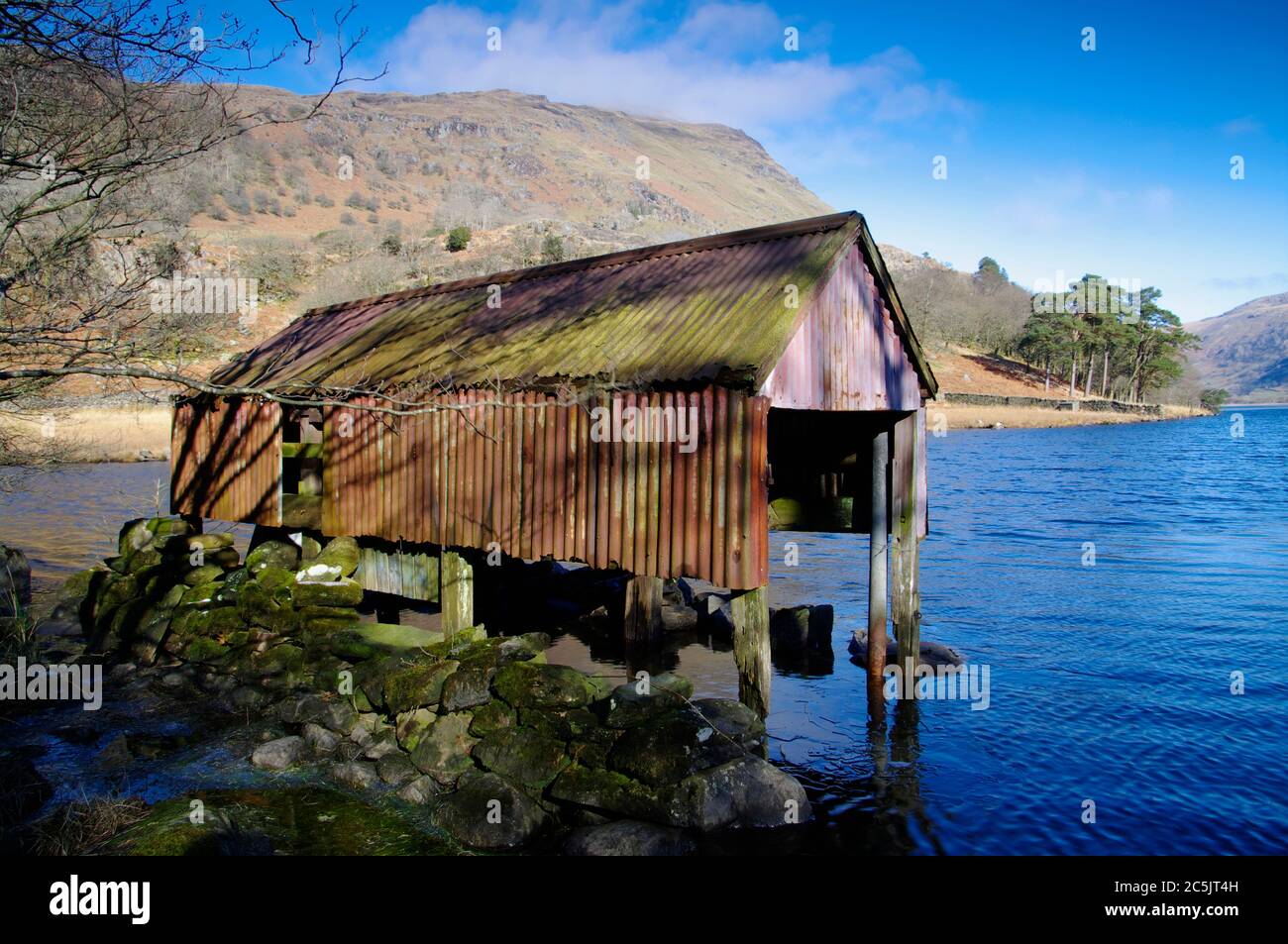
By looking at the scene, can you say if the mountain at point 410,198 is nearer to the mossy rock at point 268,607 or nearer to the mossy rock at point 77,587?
the mossy rock at point 77,587

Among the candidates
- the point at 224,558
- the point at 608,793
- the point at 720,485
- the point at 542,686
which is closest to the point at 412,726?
the point at 542,686

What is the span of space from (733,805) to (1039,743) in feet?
15.5

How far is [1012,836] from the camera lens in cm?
A: 828

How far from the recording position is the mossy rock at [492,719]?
9156 millimetres

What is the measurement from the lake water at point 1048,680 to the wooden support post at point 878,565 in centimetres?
49

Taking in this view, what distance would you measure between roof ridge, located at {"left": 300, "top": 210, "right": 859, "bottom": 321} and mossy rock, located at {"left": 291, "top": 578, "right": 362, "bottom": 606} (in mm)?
5556

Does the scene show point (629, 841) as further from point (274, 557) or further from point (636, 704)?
point (274, 557)

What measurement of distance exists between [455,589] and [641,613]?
284 centimetres

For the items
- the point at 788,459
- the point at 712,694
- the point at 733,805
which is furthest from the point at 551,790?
the point at 788,459

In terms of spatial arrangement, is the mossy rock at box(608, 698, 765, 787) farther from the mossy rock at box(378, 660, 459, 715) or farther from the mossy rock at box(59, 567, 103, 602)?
the mossy rock at box(59, 567, 103, 602)

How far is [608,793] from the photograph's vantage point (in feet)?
26.4

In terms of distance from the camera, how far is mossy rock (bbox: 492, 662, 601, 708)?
918cm

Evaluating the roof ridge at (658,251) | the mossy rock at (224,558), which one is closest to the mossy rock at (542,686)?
the roof ridge at (658,251)

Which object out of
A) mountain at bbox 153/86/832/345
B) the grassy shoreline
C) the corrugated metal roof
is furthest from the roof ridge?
the grassy shoreline
